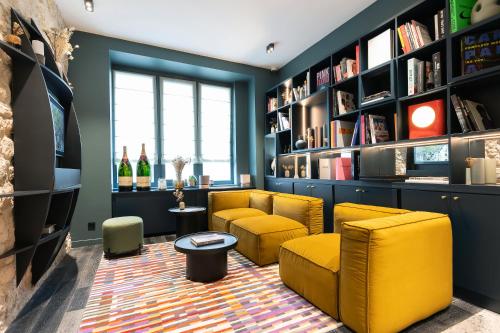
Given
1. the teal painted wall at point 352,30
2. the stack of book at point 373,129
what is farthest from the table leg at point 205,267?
the teal painted wall at point 352,30

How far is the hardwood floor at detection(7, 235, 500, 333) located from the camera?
1555 millimetres

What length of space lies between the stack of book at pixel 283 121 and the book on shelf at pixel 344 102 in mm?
1163

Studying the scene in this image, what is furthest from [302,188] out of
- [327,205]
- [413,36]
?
[413,36]

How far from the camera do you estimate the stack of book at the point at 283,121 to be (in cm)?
424

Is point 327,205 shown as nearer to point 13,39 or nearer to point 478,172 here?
point 478,172

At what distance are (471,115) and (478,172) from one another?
0.45 m

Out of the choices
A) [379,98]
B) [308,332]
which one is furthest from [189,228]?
[379,98]

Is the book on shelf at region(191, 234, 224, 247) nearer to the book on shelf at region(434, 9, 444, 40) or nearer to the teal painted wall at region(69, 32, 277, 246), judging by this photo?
the teal painted wall at region(69, 32, 277, 246)

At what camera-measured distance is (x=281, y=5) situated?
296 cm

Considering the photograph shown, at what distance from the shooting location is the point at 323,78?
11.3 ft

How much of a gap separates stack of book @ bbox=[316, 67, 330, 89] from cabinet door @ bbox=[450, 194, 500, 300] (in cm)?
207

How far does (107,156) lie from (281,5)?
3.06 m

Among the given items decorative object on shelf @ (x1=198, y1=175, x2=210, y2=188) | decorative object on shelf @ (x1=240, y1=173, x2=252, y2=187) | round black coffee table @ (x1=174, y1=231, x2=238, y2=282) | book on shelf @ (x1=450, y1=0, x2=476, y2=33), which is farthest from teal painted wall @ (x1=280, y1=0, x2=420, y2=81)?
round black coffee table @ (x1=174, y1=231, x2=238, y2=282)

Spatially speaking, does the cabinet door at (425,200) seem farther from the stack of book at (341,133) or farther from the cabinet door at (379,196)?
the stack of book at (341,133)
